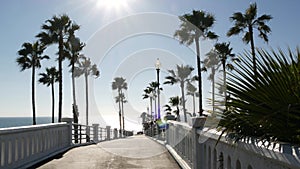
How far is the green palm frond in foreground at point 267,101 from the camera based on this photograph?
353 cm

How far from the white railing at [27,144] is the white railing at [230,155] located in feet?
12.6

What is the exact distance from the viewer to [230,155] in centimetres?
467

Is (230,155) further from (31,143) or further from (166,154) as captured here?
(166,154)

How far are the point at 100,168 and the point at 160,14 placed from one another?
10.7 meters

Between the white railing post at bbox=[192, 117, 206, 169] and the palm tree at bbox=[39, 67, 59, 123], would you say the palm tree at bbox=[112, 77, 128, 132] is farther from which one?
the white railing post at bbox=[192, 117, 206, 169]

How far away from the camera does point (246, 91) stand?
4.00m

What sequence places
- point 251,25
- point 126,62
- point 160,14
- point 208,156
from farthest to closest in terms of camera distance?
point 251,25 < point 126,62 < point 160,14 < point 208,156

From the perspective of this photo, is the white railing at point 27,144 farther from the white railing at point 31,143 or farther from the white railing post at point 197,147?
the white railing post at point 197,147

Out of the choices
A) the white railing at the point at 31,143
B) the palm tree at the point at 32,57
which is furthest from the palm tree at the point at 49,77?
the white railing at the point at 31,143

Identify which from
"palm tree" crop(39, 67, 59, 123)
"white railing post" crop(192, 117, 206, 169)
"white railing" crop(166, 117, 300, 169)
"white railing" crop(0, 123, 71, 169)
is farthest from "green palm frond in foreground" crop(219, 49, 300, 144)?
"palm tree" crop(39, 67, 59, 123)

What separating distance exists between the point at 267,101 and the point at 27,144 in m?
7.28

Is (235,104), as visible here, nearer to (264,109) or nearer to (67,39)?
(264,109)

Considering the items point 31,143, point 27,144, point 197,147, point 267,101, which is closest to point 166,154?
point 31,143

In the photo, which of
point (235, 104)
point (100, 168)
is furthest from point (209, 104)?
point (100, 168)
